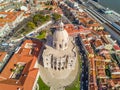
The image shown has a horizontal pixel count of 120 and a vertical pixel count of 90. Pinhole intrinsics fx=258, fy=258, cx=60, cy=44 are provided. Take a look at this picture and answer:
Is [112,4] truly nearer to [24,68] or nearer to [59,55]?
[59,55]

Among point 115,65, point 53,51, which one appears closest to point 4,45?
point 53,51

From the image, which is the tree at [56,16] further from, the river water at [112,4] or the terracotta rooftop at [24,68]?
the river water at [112,4]

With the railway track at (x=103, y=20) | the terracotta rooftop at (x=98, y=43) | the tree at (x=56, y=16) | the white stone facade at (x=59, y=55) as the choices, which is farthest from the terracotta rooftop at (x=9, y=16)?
the white stone facade at (x=59, y=55)

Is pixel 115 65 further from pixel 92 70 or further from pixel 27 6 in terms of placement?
pixel 27 6

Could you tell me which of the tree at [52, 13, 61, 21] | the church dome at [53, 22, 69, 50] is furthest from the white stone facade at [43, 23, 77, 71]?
the tree at [52, 13, 61, 21]

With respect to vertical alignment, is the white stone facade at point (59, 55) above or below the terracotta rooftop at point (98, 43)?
above

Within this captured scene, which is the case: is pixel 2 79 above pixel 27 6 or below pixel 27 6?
above

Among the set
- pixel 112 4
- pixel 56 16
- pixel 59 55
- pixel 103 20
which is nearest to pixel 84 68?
pixel 59 55
